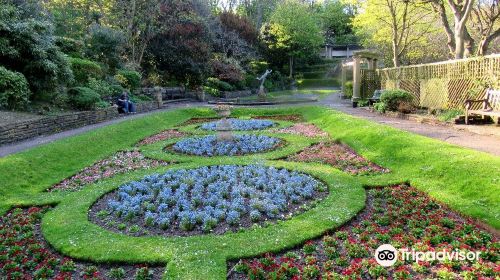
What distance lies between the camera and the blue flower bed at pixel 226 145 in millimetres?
10558

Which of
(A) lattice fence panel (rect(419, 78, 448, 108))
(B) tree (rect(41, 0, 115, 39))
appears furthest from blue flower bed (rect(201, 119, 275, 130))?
(B) tree (rect(41, 0, 115, 39))

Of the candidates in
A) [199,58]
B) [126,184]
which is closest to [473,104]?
[126,184]

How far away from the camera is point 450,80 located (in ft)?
48.1

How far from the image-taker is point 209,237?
192 inches

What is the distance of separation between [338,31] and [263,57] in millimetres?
21587

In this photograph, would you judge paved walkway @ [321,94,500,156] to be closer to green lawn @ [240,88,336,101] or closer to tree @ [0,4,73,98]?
tree @ [0,4,73,98]

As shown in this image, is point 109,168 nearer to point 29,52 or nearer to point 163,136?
point 163,136

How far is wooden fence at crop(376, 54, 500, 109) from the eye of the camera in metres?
12.6

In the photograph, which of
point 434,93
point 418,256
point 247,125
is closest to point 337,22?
point 434,93

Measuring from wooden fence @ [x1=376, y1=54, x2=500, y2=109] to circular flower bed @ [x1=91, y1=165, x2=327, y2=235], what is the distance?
8.71m

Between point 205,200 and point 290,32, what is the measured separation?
42296mm

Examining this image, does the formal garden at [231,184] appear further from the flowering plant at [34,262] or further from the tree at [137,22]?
the tree at [137,22]

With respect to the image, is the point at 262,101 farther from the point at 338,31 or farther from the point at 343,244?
the point at 338,31

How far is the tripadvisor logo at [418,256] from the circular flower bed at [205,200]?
5.84 ft
